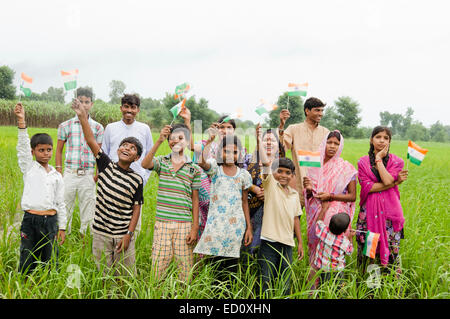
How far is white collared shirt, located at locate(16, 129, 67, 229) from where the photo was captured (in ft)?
8.51

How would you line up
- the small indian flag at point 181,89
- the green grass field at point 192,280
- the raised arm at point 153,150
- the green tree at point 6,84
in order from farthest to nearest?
the green tree at point 6,84
the small indian flag at point 181,89
the raised arm at point 153,150
the green grass field at point 192,280

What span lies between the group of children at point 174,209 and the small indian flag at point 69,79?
0.96ft

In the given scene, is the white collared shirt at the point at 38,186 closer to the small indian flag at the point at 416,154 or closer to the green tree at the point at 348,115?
the small indian flag at the point at 416,154

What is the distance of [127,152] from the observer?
2.61 metres

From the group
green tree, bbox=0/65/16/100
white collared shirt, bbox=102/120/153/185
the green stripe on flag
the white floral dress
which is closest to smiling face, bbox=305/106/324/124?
the white floral dress

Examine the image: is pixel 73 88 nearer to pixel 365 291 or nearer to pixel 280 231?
pixel 280 231

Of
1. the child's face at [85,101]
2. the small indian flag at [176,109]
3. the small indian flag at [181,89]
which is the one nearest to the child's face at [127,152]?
the small indian flag at [176,109]

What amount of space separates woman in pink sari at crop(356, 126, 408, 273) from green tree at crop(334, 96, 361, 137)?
43.0 meters

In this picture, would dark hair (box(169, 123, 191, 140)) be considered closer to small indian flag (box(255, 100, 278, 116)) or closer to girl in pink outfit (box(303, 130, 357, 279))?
small indian flag (box(255, 100, 278, 116))

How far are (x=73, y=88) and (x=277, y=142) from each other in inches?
76.6

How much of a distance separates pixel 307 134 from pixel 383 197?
1.01 m

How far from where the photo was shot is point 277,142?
9.51ft

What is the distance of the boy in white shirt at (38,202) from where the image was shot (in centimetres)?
259
